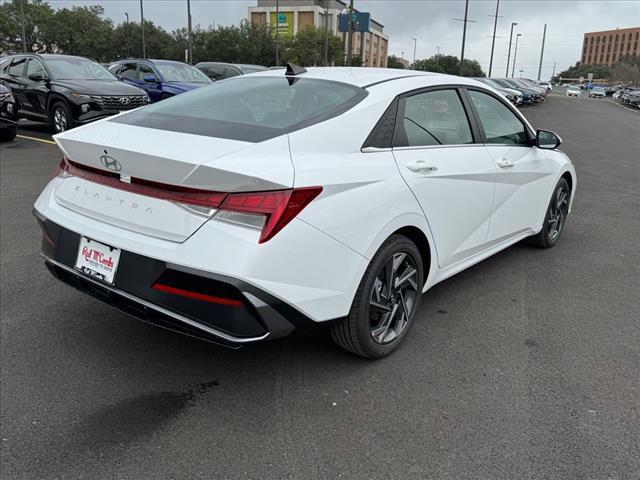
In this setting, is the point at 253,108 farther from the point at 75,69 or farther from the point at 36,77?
the point at 75,69

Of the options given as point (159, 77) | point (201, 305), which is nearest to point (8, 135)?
point (159, 77)

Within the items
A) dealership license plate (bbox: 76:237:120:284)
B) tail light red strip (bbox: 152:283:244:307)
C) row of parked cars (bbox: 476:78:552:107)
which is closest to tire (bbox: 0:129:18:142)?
dealership license plate (bbox: 76:237:120:284)

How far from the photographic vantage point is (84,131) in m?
2.97

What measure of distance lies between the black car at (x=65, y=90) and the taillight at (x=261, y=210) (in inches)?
362

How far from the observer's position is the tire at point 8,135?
11080mm

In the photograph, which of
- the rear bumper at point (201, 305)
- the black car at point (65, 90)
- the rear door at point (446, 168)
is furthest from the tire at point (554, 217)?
the black car at point (65, 90)

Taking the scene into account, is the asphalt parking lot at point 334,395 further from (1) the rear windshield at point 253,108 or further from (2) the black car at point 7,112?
(2) the black car at point 7,112

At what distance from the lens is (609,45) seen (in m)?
162

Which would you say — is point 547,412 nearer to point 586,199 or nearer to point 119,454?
point 119,454

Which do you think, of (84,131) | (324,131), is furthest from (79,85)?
(324,131)

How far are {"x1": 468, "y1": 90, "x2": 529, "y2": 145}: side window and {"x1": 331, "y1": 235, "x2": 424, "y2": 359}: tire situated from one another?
4.48ft

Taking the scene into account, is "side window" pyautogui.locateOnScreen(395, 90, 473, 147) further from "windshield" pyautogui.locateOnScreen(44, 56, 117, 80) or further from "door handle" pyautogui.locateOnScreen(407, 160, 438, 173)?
"windshield" pyautogui.locateOnScreen(44, 56, 117, 80)

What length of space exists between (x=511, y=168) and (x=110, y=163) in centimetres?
287

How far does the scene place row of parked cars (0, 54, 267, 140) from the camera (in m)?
10.5
